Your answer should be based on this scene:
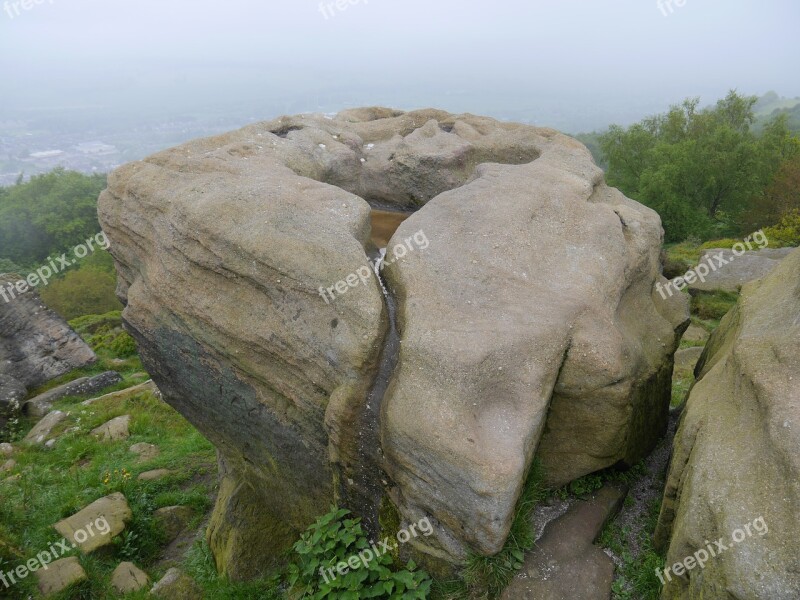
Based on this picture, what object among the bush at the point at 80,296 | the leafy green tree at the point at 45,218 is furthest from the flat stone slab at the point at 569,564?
the leafy green tree at the point at 45,218

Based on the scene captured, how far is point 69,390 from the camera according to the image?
17.1m

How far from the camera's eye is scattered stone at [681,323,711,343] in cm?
1470

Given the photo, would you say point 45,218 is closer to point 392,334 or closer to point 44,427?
point 44,427

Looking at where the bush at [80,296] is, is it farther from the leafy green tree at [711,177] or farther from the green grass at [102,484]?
the leafy green tree at [711,177]

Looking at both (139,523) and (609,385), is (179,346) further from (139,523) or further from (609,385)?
(609,385)

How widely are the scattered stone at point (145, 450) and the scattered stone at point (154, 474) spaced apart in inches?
30.5

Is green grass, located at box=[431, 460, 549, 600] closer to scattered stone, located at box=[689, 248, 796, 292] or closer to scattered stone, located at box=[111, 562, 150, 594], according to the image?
scattered stone, located at box=[111, 562, 150, 594]

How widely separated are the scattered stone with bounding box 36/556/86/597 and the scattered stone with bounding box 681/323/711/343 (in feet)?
46.1

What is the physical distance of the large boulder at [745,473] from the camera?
3869 millimetres

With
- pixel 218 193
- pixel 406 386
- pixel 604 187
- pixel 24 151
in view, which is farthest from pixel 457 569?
pixel 24 151

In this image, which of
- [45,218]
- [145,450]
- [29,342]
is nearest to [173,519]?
[145,450]

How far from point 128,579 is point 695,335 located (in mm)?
14115

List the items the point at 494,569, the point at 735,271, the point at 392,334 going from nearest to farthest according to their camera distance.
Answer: the point at 494,569
the point at 392,334
the point at 735,271

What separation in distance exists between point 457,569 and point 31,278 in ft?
58.9
